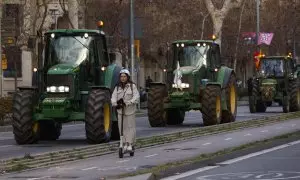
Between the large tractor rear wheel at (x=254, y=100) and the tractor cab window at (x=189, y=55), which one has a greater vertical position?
the tractor cab window at (x=189, y=55)

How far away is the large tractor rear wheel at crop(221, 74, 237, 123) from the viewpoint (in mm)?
33219

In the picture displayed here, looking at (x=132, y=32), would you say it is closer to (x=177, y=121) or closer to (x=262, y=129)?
(x=177, y=121)

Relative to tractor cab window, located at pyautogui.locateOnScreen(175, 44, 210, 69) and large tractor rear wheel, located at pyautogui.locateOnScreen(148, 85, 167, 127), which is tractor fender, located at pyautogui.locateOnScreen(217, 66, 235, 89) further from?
large tractor rear wheel, located at pyautogui.locateOnScreen(148, 85, 167, 127)

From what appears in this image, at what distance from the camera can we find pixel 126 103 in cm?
1883

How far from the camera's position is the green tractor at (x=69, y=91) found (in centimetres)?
2327

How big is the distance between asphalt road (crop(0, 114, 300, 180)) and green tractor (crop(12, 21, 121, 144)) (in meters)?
2.27

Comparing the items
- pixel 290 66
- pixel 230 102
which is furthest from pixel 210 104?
pixel 290 66

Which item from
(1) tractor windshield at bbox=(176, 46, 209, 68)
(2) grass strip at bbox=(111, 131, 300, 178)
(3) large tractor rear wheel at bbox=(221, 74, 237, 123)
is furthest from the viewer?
(3) large tractor rear wheel at bbox=(221, 74, 237, 123)

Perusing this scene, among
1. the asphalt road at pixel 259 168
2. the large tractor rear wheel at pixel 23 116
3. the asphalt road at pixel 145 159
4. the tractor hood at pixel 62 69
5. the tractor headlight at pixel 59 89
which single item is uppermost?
the tractor hood at pixel 62 69

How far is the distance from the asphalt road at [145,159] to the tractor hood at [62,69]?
149 inches

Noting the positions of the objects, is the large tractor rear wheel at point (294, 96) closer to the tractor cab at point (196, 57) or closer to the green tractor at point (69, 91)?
the tractor cab at point (196, 57)

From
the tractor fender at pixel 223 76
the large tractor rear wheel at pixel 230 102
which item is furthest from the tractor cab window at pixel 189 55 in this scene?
the large tractor rear wheel at pixel 230 102

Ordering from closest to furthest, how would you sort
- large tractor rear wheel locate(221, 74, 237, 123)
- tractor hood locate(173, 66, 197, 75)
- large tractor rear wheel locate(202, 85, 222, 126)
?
large tractor rear wheel locate(202, 85, 222, 126)
tractor hood locate(173, 66, 197, 75)
large tractor rear wheel locate(221, 74, 237, 123)

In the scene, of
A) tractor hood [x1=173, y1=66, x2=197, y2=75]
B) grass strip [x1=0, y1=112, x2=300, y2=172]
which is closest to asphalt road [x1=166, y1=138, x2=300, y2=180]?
grass strip [x1=0, y1=112, x2=300, y2=172]
